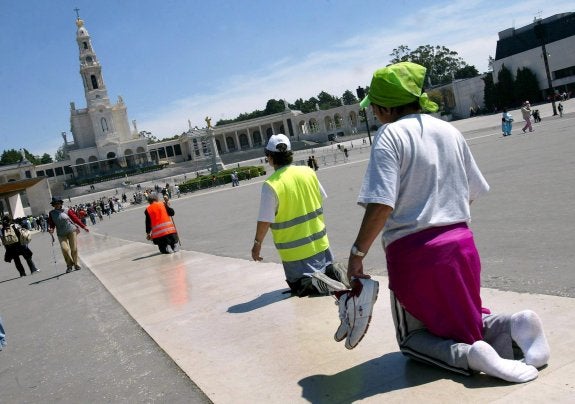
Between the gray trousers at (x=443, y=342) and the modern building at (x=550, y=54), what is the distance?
214ft

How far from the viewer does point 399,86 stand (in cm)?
308

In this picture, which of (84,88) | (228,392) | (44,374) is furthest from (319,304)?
(84,88)

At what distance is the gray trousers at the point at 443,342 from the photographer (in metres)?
2.93

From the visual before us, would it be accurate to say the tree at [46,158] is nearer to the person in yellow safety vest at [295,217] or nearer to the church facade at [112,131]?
the church facade at [112,131]

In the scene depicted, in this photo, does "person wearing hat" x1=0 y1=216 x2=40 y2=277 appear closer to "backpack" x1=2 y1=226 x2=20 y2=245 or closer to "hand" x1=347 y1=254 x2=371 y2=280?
"backpack" x1=2 y1=226 x2=20 y2=245

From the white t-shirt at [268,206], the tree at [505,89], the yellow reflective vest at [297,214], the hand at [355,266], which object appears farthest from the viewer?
the tree at [505,89]

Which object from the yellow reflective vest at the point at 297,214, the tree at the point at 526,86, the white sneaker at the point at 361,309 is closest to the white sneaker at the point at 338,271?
the yellow reflective vest at the point at 297,214

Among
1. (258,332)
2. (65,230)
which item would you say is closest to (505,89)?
(65,230)

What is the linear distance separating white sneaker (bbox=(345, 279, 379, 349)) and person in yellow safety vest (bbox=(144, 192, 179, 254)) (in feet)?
29.9

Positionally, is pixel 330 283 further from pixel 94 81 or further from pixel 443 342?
pixel 94 81

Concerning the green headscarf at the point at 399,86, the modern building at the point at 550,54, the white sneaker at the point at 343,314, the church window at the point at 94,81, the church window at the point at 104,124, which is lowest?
the white sneaker at the point at 343,314

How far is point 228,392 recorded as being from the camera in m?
3.50

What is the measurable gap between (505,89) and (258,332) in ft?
235

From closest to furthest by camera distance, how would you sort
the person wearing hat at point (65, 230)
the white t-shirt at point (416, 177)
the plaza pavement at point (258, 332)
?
the white t-shirt at point (416, 177) → the plaza pavement at point (258, 332) → the person wearing hat at point (65, 230)
